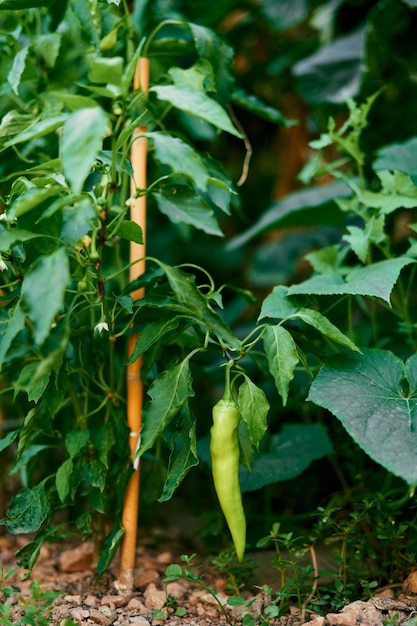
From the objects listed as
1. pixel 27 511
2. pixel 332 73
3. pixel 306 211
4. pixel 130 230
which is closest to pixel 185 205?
pixel 130 230

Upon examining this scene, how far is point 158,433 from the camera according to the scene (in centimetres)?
79

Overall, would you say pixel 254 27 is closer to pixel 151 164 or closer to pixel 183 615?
pixel 151 164

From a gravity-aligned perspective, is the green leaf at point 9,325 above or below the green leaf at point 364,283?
above

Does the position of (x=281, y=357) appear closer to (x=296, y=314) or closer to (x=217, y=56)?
(x=296, y=314)

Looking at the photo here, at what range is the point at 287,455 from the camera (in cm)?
116

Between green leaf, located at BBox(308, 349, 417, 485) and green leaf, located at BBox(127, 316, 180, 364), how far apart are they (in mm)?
197

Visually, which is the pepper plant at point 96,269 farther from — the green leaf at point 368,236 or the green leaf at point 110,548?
the green leaf at point 368,236

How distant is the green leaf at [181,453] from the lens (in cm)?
80

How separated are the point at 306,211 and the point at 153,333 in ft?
2.34

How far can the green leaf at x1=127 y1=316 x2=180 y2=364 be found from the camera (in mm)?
837

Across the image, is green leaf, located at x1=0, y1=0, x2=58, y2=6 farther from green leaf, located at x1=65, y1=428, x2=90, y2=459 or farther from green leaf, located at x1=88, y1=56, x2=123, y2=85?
green leaf, located at x1=65, y1=428, x2=90, y2=459

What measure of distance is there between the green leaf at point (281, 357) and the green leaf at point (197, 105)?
248 mm

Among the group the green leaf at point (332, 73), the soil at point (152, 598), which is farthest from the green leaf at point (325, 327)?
the green leaf at point (332, 73)

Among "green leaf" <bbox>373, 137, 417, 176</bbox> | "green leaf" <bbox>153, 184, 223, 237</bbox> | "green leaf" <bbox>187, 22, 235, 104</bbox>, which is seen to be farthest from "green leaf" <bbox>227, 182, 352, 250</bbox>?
"green leaf" <bbox>153, 184, 223, 237</bbox>
